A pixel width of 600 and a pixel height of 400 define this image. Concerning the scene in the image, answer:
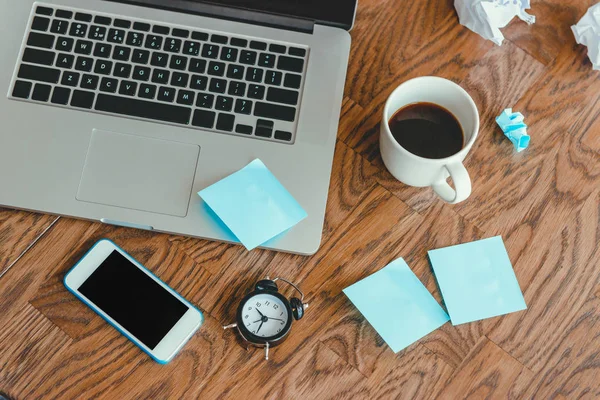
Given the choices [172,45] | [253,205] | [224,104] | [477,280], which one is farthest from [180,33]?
[477,280]

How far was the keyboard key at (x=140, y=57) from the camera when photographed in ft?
2.56

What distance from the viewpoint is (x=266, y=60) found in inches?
31.1

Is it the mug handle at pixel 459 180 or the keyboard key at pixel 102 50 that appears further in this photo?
the keyboard key at pixel 102 50

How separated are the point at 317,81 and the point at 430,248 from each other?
10.5 inches

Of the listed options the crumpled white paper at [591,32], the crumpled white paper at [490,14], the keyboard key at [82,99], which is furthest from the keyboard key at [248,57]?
the crumpled white paper at [591,32]

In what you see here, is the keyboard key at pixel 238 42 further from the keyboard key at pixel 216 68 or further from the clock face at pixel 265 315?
the clock face at pixel 265 315

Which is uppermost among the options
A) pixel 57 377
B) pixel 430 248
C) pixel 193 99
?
pixel 193 99

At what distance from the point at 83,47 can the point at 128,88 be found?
0.09 meters

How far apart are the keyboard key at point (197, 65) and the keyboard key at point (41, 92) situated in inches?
7.3

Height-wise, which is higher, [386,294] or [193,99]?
[193,99]

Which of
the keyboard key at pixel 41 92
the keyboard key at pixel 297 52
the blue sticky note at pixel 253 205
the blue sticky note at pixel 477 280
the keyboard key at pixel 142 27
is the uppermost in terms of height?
the keyboard key at pixel 142 27

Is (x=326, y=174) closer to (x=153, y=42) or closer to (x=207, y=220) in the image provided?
(x=207, y=220)

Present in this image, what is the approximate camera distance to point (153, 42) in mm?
791

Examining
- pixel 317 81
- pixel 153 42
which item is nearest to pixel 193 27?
pixel 153 42
